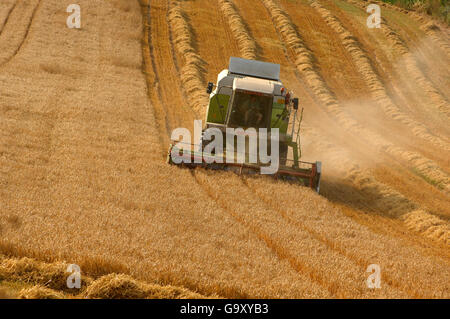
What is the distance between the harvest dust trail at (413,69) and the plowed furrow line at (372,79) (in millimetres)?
1864

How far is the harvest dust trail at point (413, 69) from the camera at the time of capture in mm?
23891

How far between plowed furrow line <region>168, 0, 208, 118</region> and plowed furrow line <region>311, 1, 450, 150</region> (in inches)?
337

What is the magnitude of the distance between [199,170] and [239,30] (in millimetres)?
18195

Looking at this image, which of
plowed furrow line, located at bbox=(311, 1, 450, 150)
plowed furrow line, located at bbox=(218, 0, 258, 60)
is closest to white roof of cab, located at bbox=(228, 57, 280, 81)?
plowed furrow line, located at bbox=(311, 1, 450, 150)

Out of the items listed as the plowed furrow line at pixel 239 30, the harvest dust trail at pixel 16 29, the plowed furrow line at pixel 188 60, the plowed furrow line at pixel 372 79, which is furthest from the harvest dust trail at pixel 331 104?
the harvest dust trail at pixel 16 29

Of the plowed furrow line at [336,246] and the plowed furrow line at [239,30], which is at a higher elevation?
the plowed furrow line at [336,246]

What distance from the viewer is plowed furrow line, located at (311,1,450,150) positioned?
1994cm

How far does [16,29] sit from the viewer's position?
80.8ft

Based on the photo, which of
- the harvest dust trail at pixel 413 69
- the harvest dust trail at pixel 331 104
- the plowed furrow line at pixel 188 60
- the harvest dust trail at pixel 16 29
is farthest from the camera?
the harvest dust trail at pixel 413 69

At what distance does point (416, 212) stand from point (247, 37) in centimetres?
1837
